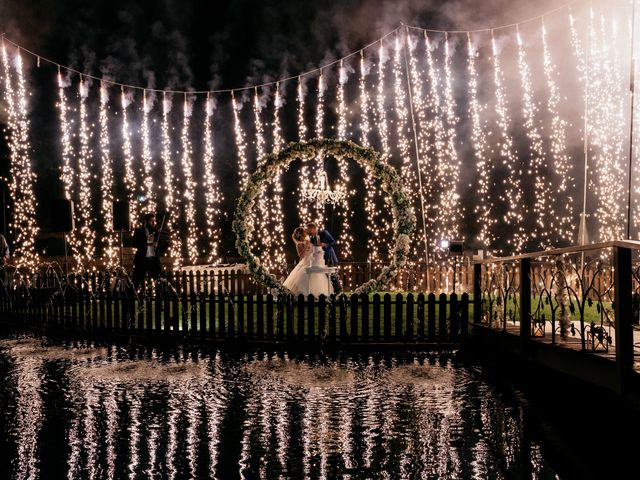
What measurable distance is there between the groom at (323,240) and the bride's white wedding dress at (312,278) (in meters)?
0.21

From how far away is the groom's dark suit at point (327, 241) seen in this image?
683 inches

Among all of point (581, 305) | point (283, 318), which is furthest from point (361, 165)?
point (581, 305)

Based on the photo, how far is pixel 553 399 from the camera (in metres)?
7.47

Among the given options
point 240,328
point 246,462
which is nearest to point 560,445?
point 246,462

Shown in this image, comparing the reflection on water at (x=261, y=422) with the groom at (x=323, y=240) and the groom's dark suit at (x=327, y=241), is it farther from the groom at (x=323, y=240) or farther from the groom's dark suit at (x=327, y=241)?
the groom's dark suit at (x=327, y=241)

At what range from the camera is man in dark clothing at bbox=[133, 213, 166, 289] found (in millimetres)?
18297

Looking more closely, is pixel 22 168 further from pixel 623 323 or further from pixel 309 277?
pixel 623 323

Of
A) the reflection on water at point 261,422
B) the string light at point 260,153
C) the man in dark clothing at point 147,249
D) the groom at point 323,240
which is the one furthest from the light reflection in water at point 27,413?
the string light at point 260,153

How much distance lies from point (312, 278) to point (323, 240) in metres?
1.42

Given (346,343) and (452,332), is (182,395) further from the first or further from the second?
(452,332)

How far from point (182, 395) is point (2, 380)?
2.85 metres

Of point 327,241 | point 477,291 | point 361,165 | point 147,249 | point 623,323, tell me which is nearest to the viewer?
point 623,323

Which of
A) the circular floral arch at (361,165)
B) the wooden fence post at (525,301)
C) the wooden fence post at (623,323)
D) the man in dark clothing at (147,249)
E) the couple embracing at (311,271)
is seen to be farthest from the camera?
the man in dark clothing at (147,249)

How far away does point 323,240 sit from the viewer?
18.6 meters
